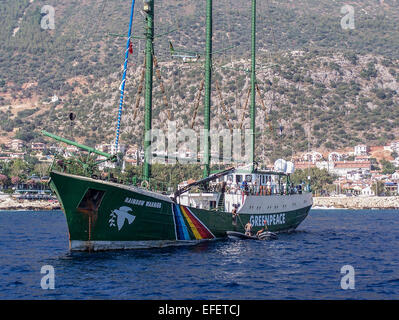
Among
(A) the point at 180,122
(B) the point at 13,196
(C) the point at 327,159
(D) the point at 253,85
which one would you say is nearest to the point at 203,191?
(D) the point at 253,85

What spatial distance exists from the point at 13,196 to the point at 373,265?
4614 inches

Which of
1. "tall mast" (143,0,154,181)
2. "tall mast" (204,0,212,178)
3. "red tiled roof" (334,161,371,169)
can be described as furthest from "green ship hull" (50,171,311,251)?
"red tiled roof" (334,161,371,169)

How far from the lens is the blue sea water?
25141mm

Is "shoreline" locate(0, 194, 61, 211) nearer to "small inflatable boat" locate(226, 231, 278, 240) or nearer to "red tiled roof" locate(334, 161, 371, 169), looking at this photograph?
"small inflatable boat" locate(226, 231, 278, 240)

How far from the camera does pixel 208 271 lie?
30.5 metres

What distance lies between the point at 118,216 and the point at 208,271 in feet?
25.2

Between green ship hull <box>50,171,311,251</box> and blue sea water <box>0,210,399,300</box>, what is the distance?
90cm

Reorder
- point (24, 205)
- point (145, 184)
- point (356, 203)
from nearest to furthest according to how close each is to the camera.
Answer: point (145, 184), point (24, 205), point (356, 203)

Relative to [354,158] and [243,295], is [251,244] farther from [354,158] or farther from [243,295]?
[354,158]

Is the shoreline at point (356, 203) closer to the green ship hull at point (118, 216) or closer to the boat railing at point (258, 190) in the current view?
the boat railing at point (258, 190)

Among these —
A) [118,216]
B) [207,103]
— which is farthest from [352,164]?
→ [118,216]

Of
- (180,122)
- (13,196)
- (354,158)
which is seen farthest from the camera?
(354,158)

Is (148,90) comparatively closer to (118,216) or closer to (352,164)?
(118,216)
